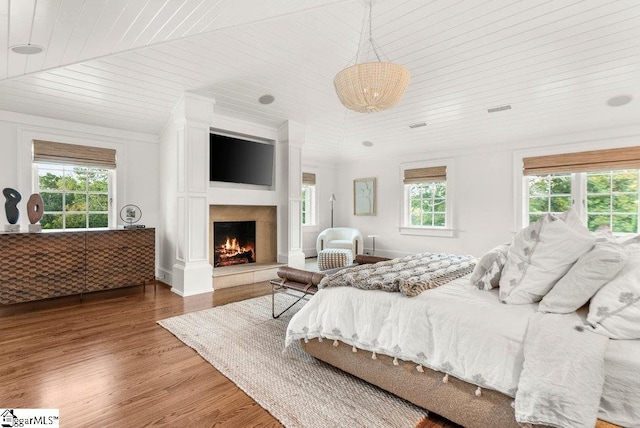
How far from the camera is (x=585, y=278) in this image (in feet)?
4.82

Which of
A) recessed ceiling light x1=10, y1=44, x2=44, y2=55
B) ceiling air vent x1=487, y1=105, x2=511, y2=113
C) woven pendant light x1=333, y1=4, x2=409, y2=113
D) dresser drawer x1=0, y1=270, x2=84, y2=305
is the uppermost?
ceiling air vent x1=487, y1=105, x2=511, y2=113

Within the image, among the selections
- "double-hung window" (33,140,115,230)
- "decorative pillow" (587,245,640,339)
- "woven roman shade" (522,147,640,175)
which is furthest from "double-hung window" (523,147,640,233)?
"double-hung window" (33,140,115,230)

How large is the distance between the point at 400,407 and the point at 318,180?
5.89 m

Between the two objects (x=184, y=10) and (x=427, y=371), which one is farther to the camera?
(x=184, y=10)

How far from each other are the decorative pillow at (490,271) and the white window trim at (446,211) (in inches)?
160

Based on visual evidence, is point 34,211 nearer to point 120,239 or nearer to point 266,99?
point 120,239

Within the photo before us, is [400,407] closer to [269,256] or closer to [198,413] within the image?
[198,413]

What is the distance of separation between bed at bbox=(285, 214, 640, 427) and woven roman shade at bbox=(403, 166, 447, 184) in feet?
13.7

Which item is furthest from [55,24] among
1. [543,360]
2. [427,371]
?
[543,360]

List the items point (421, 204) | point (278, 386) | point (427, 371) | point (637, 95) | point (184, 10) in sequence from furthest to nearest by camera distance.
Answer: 1. point (421, 204)
2. point (637, 95)
3. point (184, 10)
4. point (278, 386)
5. point (427, 371)

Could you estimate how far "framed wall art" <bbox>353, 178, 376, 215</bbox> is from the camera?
7066mm

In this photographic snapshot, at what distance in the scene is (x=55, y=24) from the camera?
212cm

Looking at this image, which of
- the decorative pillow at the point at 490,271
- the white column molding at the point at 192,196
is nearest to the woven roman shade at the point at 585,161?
the decorative pillow at the point at 490,271

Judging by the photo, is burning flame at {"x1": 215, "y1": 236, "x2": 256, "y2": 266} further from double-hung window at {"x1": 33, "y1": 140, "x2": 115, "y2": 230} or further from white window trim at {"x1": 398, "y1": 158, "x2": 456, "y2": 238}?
white window trim at {"x1": 398, "y1": 158, "x2": 456, "y2": 238}
